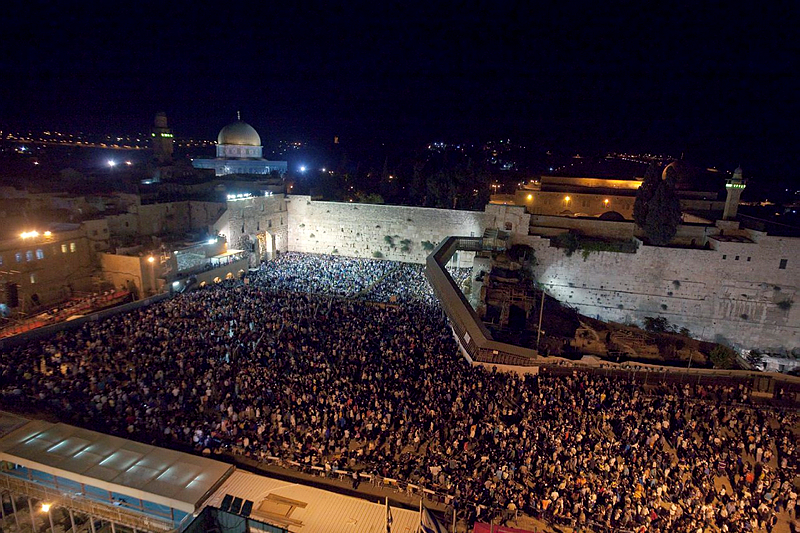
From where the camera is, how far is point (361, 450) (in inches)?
401

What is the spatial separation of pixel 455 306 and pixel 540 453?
24.8 ft

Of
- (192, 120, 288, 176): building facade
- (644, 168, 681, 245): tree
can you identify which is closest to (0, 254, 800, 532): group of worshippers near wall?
(644, 168, 681, 245): tree

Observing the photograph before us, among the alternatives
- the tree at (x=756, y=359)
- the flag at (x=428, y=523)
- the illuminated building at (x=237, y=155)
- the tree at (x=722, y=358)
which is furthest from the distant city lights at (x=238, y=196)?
the tree at (x=756, y=359)

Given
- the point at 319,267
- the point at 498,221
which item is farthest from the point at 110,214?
the point at 498,221

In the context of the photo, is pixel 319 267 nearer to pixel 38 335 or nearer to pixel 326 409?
pixel 38 335

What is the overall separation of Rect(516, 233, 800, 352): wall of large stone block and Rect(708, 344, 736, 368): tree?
3.50 meters

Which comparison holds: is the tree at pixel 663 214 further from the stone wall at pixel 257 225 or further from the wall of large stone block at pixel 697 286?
the stone wall at pixel 257 225

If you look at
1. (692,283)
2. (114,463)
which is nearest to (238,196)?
(114,463)

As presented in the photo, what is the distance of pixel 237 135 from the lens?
132 ft

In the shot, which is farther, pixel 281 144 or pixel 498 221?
→ pixel 281 144

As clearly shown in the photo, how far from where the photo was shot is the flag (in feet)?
25.4

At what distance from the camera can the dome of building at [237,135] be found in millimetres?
40125

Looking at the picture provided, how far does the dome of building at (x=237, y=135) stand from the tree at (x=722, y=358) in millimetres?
37141

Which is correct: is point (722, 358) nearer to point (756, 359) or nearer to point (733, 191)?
point (756, 359)
